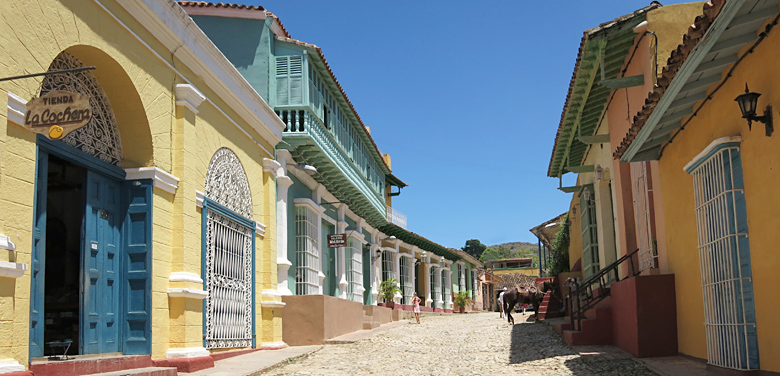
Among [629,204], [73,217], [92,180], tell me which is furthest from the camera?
[629,204]

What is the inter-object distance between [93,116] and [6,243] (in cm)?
271

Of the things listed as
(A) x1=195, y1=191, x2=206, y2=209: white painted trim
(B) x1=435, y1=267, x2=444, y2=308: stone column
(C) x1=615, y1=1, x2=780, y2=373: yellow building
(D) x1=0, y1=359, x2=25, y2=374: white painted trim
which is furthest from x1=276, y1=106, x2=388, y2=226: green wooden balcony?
(B) x1=435, y1=267, x2=444, y2=308: stone column

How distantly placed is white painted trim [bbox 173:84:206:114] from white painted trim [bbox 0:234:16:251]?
12.8 ft

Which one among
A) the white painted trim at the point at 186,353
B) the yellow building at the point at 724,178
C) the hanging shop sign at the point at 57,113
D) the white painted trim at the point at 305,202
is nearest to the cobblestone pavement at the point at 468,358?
the white painted trim at the point at 186,353

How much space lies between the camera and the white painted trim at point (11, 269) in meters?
6.41

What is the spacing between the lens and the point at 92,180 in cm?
870

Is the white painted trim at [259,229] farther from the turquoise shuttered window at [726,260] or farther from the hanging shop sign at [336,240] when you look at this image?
the turquoise shuttered window at [726,260]

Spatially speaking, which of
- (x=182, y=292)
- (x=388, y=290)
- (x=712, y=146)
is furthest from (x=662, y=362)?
(x=388, y=290)

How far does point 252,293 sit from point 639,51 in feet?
25.5

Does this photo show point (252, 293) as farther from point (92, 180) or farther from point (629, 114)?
point (629, 114)

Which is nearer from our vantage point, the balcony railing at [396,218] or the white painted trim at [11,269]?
the white painted trim at [11,269]

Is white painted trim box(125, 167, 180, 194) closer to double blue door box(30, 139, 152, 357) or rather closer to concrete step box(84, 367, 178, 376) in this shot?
double blue door box(30, 139, 152, 357)

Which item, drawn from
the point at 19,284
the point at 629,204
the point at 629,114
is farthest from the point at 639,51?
the point at 19,284

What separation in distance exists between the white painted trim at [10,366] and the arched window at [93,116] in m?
2.59
